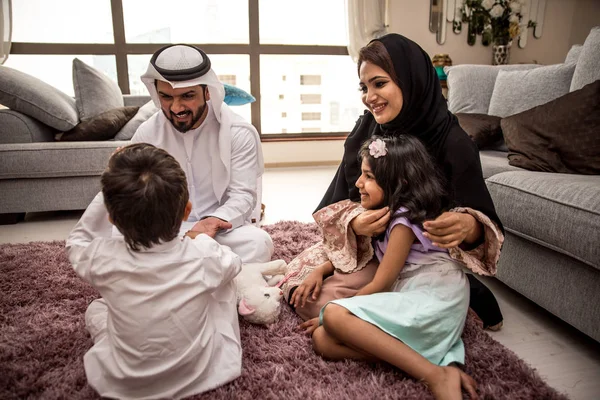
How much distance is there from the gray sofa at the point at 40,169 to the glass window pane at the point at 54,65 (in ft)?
5.93

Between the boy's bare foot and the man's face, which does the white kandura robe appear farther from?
the boy's bare foot

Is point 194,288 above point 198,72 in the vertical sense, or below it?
below

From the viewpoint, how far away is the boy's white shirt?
1.01m

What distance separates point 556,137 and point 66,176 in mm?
2893

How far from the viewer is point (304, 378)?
1.18m

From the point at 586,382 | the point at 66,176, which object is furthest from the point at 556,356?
the point at 66,176

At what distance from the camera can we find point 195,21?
466cm

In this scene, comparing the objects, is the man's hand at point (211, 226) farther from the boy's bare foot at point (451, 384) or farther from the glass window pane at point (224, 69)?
the glass window pane at point (224, 69)

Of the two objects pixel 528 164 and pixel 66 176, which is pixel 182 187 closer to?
pixel 528 164

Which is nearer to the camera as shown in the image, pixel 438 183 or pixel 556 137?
pixel 438 183

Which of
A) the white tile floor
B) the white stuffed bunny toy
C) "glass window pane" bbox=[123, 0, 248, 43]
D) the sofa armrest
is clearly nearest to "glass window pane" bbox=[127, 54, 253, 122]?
"glass window pane" bbox=[123, 0, 248, 43]

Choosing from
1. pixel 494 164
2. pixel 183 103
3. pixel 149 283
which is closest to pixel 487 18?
pixel 494 164

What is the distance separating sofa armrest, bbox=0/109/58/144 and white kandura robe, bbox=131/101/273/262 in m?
1.45

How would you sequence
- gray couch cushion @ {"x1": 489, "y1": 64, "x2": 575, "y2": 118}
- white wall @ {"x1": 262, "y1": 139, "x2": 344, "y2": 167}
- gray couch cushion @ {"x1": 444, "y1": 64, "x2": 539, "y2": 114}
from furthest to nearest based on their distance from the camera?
white wall @ {"x1": 262, "y1": 139, "x2": 344, "y2": 167} → gray couch cushion @ {"x1": 444, "y1": 64, "x2": 539, "y2": 114} → gray couch cushion @ {"x1": 489, "y1": 64, "x2": 575, "y2": 118}
